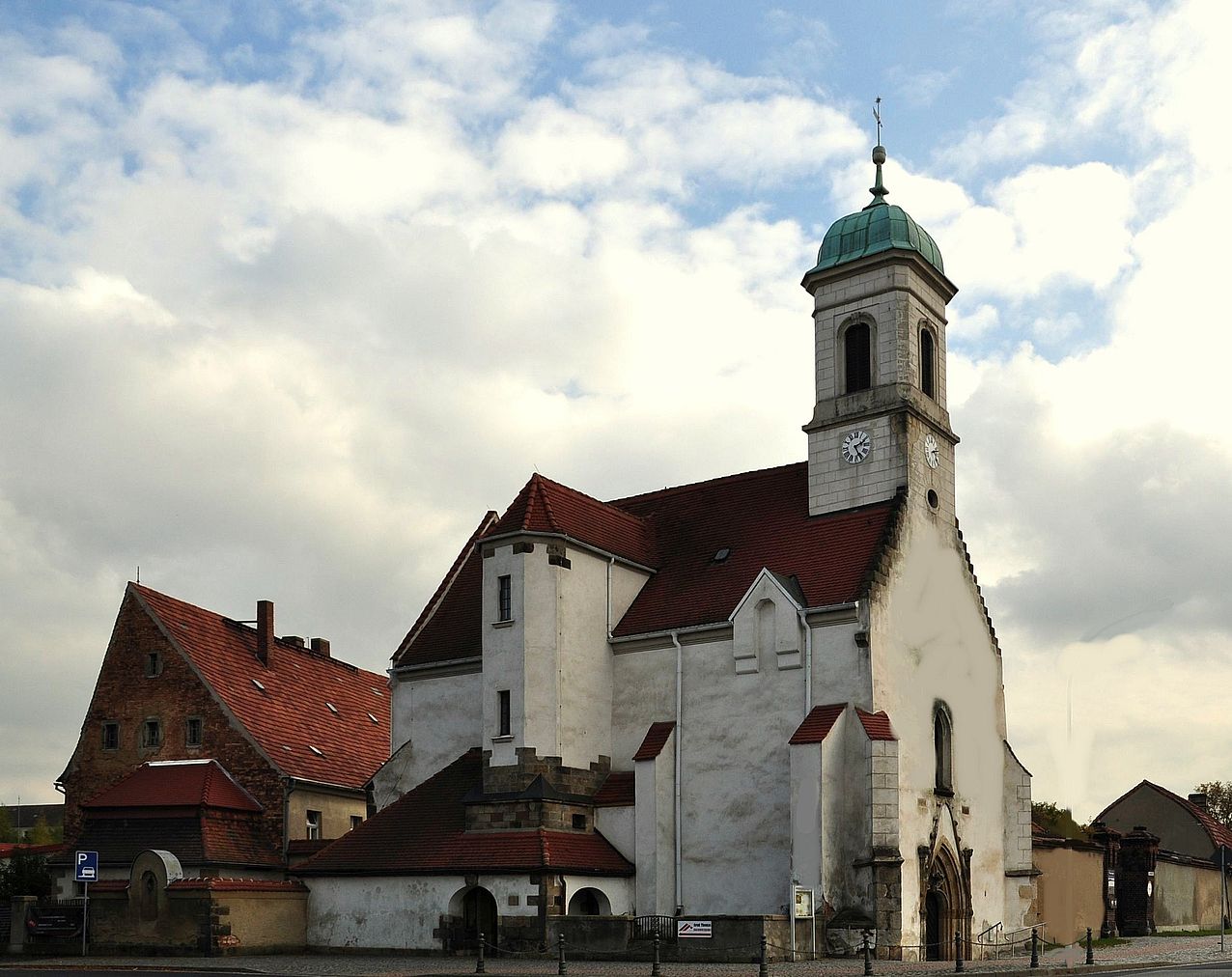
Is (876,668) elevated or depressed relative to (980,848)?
elevated

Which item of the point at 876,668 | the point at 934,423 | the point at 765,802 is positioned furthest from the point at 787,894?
the point at 934,423

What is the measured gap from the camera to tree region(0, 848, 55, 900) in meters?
50.3

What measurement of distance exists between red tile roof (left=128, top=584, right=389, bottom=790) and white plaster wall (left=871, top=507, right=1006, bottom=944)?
19.7m

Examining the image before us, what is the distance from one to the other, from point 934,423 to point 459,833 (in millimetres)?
18524

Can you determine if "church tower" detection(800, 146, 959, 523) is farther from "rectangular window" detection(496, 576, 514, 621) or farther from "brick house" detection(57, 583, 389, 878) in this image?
"brick house" detection(57, 583, 389, 878)

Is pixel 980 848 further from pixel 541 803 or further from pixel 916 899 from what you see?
pixel 541 803

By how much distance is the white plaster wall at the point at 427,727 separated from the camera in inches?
1810

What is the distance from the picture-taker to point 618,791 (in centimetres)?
4219

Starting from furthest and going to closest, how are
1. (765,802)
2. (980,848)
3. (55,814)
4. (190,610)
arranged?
(55,814)
(190,610)
(980,848)
(765,802)

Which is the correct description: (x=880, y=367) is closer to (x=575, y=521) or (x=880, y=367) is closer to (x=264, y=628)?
(x=575, y=521)

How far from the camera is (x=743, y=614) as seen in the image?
1617 inches

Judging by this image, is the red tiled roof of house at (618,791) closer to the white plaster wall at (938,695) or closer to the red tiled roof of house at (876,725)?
the red tiled roof of house at (876,725)

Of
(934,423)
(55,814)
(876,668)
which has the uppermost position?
(934,423)

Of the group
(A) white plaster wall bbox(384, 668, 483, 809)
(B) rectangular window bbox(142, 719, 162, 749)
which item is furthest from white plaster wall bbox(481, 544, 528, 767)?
(B) rectangular window bbox(142, 719, 162, 749)
